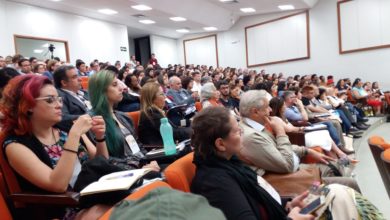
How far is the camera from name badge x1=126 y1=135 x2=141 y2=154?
2418 millimetres

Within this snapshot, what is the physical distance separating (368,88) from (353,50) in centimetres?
190

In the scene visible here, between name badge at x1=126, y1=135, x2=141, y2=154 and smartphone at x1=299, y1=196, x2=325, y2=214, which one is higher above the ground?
name badge at x1=126, y1=135, x2=141, y2=154

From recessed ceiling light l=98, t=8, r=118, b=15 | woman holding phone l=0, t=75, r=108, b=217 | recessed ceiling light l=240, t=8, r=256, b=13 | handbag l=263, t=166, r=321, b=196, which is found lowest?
handbag l=263, t=166, r=321, b=196

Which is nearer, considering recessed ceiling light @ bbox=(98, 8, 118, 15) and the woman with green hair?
the woman with green hair

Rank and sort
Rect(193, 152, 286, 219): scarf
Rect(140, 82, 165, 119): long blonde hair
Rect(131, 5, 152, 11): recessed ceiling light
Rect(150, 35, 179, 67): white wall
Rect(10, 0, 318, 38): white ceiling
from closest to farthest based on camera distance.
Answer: Rect(193, 152, 286, 219): scarf → Rect(140, 82, 165, 119): long blonde hair → Rect(10, 0, 318, 38): white ceiling → Rect(131, 5, 152, 11): recessed ceiling light → Rect(150, 35, 179, 67): white wall

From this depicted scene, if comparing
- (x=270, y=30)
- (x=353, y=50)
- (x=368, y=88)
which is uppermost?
(x=270, y=30)

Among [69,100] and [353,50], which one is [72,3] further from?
[353,50]

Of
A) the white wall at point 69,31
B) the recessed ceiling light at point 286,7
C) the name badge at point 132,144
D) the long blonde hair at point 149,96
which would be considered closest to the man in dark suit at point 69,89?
the long blonde hair at point 149,96

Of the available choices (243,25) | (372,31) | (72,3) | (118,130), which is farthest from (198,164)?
(243,25)

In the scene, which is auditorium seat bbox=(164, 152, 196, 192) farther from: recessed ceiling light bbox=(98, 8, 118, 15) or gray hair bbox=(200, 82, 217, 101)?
recessed ceiling light bbox=(98, 8, 118, 15)

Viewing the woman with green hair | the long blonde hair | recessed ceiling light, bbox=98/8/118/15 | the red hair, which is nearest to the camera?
the red hair

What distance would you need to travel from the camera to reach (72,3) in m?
8.74

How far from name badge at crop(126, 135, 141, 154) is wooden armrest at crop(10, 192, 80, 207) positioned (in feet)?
3.01

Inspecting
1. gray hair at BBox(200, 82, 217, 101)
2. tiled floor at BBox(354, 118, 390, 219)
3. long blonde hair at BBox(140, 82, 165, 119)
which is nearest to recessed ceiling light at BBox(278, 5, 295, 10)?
tiled floor at BBox(354, 118, 390, 219)
